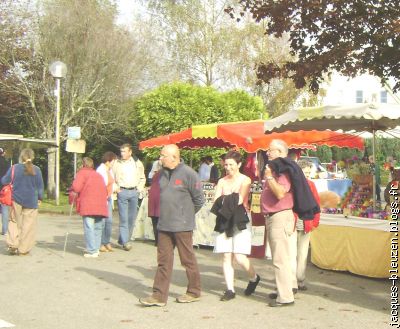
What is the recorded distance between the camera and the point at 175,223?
23.1ft

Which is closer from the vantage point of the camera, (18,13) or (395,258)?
(395,258)

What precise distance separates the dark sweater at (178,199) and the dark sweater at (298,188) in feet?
3.07

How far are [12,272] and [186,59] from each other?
88.6 ft

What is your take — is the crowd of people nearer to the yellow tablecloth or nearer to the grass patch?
the yellow tablecloth

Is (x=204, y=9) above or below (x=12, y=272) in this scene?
above

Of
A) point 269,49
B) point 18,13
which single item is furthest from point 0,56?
point 269,49

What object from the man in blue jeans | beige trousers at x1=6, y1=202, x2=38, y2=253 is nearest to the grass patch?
the man in blue jeans

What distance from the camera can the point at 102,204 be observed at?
1062cm

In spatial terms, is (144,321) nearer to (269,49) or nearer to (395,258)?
(395,258)

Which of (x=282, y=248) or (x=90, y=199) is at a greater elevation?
(x=90, y=199)

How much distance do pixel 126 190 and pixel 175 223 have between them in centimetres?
485

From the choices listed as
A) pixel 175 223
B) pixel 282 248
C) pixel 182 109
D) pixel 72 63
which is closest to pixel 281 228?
pixel 282 248

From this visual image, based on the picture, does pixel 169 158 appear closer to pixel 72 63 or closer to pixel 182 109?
pixel 182 109

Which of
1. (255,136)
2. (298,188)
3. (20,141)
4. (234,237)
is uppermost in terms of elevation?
(20,141)
